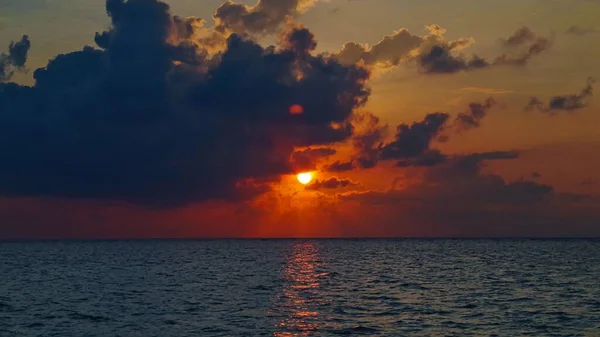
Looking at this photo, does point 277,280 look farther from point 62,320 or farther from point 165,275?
point 62,320

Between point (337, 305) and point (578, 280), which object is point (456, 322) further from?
point (578, 280)

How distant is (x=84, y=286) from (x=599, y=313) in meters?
69.8

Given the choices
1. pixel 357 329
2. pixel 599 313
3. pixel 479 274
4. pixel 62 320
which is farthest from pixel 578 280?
pixel 62 320

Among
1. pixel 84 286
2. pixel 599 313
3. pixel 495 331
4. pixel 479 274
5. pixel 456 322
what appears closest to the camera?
pixel 495 331

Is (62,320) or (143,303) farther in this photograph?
(143,303)

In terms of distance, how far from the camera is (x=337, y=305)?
70.4m

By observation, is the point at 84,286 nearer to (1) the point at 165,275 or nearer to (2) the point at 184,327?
(1) the point at 165,275

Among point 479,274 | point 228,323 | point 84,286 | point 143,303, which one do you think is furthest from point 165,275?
point 228,323

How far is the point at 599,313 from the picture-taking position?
64.2m

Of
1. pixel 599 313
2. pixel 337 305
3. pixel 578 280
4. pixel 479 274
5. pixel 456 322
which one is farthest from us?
pixel 479 274

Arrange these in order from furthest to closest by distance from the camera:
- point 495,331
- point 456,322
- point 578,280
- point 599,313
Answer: point 578,280
point 599,313
point 456,322
point 495,331

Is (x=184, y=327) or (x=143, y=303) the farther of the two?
(x=143, y=303)

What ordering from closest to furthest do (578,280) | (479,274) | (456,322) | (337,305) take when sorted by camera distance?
1. (456,322)
2. (337,305)
3. (578,280)
4. (479,274)

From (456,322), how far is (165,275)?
241 ft
